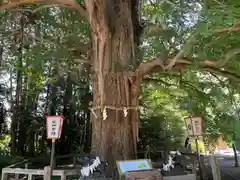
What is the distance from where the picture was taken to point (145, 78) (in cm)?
561

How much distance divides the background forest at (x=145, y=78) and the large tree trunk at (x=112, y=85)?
448 mm

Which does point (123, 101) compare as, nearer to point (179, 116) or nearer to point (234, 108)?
point (234, 108)

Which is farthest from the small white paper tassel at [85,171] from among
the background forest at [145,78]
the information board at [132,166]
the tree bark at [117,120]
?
the background forest at [145,78]

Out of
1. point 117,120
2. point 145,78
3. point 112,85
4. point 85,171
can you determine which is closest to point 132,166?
point 85,171

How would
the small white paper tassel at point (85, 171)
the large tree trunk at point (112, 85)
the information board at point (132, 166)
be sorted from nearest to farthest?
the information board at point (132, 166)
the small white paper tassel at point (85, 171)
the large tree trunk at point (112, 85)

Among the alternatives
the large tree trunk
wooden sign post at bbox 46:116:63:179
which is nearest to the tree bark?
the large tree trunk

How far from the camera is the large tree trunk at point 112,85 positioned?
4.13 meters

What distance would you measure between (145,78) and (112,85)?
146 cm

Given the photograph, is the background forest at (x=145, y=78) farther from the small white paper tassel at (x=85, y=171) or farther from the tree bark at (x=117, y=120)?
the small white paper tassel at (x=85, y=171)

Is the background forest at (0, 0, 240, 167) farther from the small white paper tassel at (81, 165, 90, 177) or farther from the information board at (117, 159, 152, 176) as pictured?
the small white paper tassel at (81, 165, 90, 177)

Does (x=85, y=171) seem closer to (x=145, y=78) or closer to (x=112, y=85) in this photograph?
(x=112, y=85)

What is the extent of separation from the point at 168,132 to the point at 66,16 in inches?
183

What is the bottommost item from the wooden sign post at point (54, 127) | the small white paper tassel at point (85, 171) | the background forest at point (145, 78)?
the small white paper tassel at point (85, 171)

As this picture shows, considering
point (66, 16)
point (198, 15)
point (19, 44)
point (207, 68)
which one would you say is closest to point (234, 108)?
point (207, 68)
